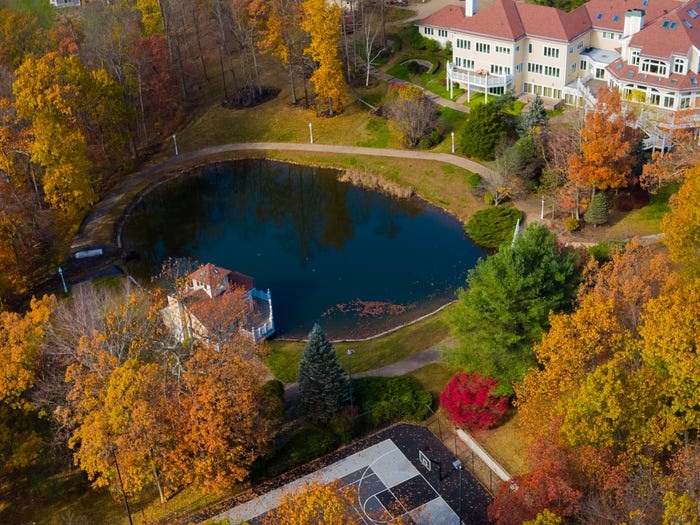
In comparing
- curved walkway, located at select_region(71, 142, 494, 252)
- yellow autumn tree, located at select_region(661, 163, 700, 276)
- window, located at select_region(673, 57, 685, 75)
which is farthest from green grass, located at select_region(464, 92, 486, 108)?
yellow autumn tree, located at select_region(661, 163, 700, 276)

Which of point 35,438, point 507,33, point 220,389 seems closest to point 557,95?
point 507,33

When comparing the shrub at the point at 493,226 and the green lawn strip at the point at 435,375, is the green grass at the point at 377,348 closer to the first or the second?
the green lawn strip at the point at 435,375

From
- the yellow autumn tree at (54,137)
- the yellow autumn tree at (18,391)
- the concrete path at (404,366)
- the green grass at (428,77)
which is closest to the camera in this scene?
the yellow autumn tree at (18,391)

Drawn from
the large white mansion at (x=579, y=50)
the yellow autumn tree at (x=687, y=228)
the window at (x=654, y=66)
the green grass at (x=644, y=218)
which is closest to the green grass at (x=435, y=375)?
the yellow autumn tree at (x=687, y=228)

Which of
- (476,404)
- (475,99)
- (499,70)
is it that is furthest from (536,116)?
(476,404)

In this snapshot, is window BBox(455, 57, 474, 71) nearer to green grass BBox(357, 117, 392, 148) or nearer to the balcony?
the balcony
